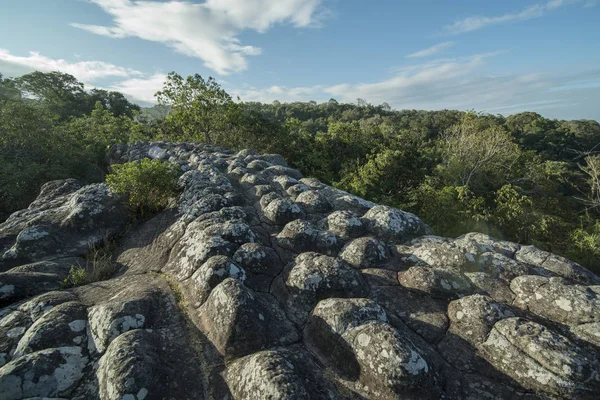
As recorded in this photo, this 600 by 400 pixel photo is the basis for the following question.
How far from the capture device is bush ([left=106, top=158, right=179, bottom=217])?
600 centimetres

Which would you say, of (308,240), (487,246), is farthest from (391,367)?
(487,246)

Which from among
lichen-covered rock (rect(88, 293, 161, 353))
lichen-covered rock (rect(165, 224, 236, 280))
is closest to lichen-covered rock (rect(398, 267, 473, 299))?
lichen-covered rock (rect(165, 224, 236, 280))

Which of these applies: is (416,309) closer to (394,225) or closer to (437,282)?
(437,282)

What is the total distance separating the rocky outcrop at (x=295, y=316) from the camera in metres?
2.46

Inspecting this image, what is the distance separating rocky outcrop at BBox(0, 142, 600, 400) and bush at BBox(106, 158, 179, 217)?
1.05 m

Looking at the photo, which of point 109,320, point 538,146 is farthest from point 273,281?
point 538,146

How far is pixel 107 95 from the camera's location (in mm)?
40750

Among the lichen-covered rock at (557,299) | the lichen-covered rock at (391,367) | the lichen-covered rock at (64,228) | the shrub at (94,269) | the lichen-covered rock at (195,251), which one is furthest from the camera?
the lichen-covered rock at (64,228)

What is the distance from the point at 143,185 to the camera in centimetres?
608

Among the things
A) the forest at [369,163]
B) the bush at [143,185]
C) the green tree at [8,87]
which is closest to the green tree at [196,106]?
the forest at [369,163]

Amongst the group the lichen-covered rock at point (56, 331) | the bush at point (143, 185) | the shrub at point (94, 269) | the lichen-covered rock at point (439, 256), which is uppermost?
the bush at point (143, 185)

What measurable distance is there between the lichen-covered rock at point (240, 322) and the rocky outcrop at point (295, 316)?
14mm

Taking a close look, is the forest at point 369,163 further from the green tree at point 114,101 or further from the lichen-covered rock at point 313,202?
the green tree at point 114,101

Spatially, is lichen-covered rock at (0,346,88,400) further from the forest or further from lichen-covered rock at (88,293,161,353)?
the forest
